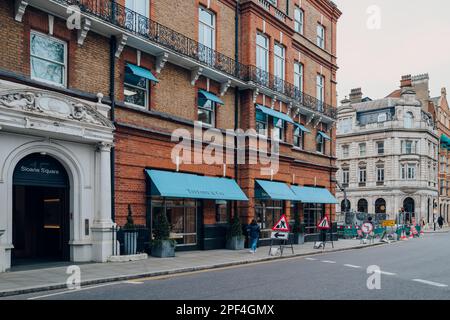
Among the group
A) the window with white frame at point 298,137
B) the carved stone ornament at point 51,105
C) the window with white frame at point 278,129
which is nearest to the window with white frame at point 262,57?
the window with white frame at point 278,129

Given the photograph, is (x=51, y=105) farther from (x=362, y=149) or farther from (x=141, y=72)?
(x=362, y=149)

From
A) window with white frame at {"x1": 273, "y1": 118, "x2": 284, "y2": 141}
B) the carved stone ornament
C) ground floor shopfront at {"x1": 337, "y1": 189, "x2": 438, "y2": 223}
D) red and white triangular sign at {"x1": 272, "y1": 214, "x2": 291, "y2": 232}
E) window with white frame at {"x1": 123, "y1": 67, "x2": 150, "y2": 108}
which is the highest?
window with white frame at {"x1": 123, "y1": 67, "x2": 150, "y2": 108}

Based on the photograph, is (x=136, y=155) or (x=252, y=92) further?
(x=252, y=92)

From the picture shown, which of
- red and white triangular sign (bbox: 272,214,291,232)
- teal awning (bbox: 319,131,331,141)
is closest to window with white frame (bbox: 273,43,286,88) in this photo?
teal awning (bbox: 319,131,331,141)

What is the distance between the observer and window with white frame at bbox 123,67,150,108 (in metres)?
17.3

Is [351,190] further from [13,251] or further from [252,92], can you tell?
[13,251]

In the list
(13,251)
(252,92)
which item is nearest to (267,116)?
(252,92)

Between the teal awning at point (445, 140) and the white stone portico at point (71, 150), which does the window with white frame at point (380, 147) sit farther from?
the white stone portico at point (71, 150)

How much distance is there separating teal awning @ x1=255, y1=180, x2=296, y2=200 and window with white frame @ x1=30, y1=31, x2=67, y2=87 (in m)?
11.1

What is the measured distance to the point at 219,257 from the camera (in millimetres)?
17328

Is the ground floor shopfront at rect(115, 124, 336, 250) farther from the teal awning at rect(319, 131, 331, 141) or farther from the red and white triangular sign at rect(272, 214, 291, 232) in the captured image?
the teal awning at rect(319, 131, 331, 141)

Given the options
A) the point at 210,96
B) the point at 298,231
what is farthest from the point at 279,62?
the point at 298,231

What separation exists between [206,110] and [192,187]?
13.2 ft
